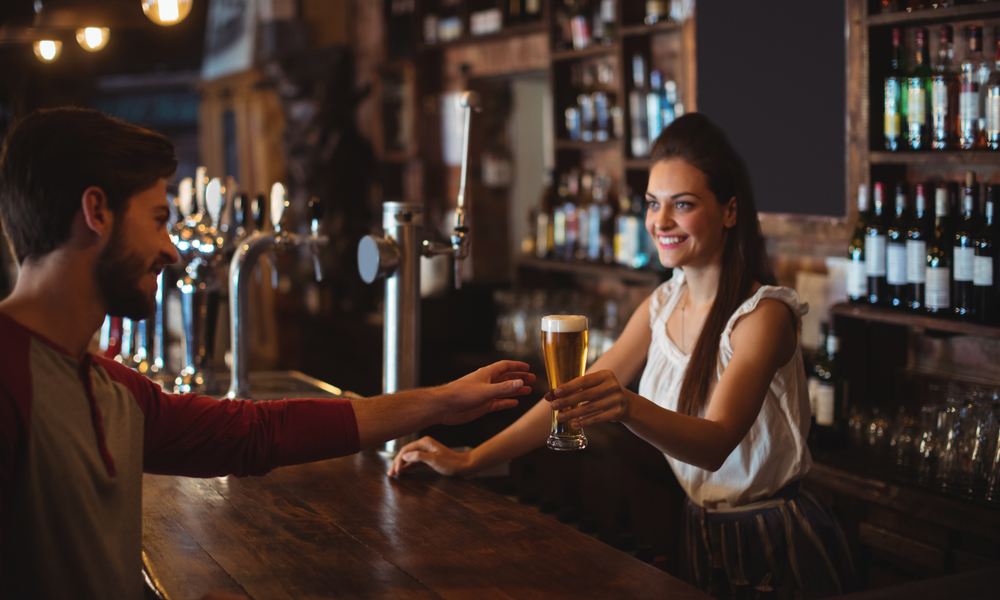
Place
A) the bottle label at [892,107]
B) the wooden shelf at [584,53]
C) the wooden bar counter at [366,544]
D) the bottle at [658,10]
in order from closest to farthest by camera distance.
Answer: the wooden bar counter at [366,544] → the bottle label at [892,107] → the bottle at [658,10] → the wooden shelf at [584,53]

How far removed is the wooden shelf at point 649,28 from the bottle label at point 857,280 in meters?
1.20

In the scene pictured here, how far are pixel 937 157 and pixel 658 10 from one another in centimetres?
141

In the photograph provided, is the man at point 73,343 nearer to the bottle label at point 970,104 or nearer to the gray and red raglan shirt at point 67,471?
the gray and red raglan shirt at point 67,471

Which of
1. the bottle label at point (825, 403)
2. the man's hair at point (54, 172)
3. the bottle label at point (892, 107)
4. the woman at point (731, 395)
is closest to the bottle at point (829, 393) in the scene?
the bottle label at point (825, 403)

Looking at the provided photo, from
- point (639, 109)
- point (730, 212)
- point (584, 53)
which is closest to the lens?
point (730, 212)

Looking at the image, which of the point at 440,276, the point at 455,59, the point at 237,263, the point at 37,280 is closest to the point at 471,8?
the point at 455,59

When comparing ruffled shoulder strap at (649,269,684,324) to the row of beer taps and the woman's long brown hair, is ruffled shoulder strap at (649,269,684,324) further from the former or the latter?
the row of beer taps

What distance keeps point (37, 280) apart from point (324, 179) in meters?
4.46

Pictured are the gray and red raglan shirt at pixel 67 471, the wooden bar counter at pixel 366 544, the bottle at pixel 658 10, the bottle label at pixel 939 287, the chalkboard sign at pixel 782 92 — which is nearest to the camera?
the gray and red raglan shirt at pixel 67 471

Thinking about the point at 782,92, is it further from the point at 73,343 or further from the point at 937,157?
the point at 73,343

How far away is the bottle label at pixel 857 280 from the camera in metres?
2.57

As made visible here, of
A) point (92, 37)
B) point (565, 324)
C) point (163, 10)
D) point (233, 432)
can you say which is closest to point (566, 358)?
point (565, 324)

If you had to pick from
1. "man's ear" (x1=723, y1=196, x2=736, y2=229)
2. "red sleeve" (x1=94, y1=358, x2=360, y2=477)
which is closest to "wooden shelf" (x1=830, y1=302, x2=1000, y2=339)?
"man's ear" (x1=723, y1=196, x2=736, y2=229)

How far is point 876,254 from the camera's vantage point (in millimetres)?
2492
